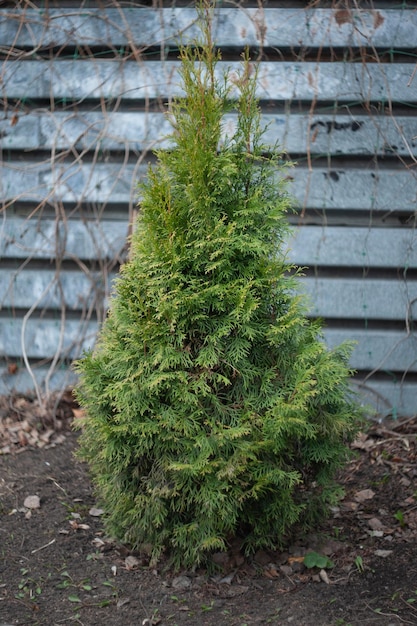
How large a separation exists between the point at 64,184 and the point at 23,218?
0.40 meters

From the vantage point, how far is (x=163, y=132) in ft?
15.5

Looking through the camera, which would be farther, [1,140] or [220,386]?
[1,140]

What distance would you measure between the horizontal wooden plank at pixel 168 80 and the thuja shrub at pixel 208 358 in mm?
1770

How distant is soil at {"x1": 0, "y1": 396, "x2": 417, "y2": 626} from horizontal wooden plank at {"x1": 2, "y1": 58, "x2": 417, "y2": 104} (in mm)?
2468

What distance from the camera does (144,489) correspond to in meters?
2.96

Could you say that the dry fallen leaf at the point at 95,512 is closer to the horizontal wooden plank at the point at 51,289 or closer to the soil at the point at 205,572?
the soil at the point at 205,572

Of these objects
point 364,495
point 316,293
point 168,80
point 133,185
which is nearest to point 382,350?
point 316,293

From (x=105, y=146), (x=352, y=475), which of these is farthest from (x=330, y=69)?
(x=352, y=475)

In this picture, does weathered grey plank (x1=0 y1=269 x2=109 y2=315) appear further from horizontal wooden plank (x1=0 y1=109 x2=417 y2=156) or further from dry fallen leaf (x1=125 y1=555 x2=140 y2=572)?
dry fallen leaf (x1=125 y1=555 x2=140 y2=572)

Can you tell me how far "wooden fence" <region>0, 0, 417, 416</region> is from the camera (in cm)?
453

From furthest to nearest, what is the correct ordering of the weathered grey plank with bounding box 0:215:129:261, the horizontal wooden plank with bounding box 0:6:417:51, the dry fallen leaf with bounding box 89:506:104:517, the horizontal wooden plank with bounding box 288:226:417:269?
the weathered grey plank with bounding box 0:215:129:261 → the horizontal wooden plank with bounding box 288:226:417:269 → the horizontal wooden plank with bounding box 0:6:417:51 → the dry fallen leaf with bounding box 89:506:104:517

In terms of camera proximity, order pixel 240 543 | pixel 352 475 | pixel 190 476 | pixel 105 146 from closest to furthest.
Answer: pixel 190 476, pixel 240 543, pixel 352 475, pixel 105 146

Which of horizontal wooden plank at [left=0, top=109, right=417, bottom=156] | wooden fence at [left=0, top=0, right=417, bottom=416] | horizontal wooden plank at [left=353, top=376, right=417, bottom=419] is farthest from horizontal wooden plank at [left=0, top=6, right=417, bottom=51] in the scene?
horizontal wooden plank at [left=353, top=376, right=417, bottom=419]

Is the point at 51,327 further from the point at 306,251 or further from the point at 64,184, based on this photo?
the point at 306,251
